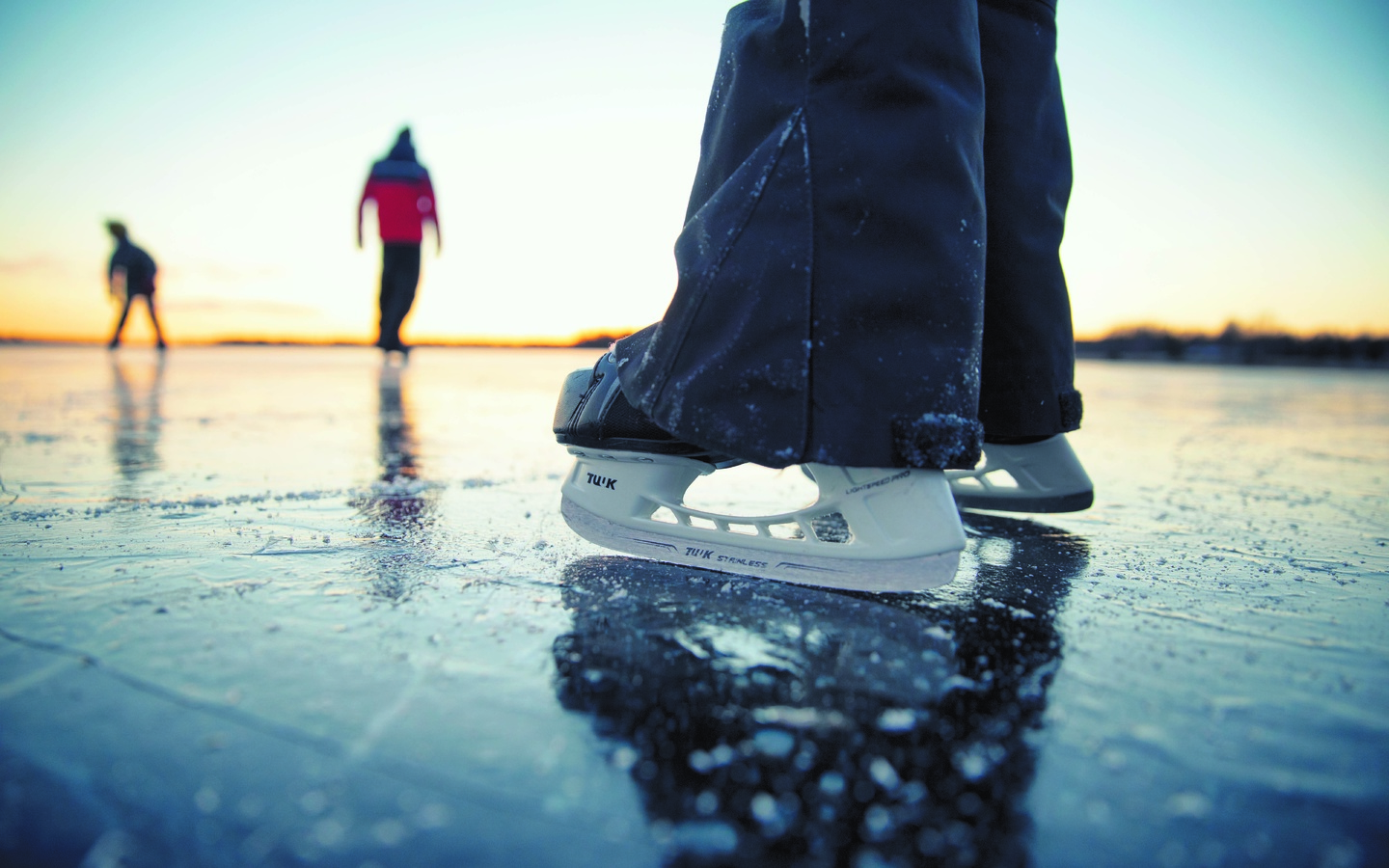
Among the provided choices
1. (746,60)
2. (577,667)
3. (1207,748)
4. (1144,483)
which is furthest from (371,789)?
(1144,483)

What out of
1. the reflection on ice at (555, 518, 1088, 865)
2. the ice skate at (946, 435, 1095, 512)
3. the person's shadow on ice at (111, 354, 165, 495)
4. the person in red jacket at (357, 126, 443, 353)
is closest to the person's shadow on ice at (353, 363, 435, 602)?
the reflection on ice at (555, 518, 1088, 865)

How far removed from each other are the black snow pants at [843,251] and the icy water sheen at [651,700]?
0.72 ft

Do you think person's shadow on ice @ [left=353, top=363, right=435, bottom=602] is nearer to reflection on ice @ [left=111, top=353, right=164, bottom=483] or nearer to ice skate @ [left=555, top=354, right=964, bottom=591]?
ice skate @ [left=555, top=354, right=964, bottom=591]

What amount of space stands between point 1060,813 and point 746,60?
33.9 inches

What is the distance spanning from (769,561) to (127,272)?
13.2 m

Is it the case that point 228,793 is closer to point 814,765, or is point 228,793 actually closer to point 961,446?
point 814,765

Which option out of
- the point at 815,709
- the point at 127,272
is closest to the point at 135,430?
the point at 815,709

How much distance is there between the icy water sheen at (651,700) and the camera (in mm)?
456

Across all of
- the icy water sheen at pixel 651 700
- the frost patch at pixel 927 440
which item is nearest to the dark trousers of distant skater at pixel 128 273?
the icy water sheen at pixel 651 700

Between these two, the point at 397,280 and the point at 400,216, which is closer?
the point at 400,216

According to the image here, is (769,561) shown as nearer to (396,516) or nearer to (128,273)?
(396,516)

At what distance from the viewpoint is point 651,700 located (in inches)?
24.3

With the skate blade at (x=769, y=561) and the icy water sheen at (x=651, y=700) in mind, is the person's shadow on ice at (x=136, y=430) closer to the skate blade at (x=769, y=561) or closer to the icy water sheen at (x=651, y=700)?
the icy water sheen at (x=651, y=700)

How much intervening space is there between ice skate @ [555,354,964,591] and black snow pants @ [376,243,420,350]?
6329 mm
